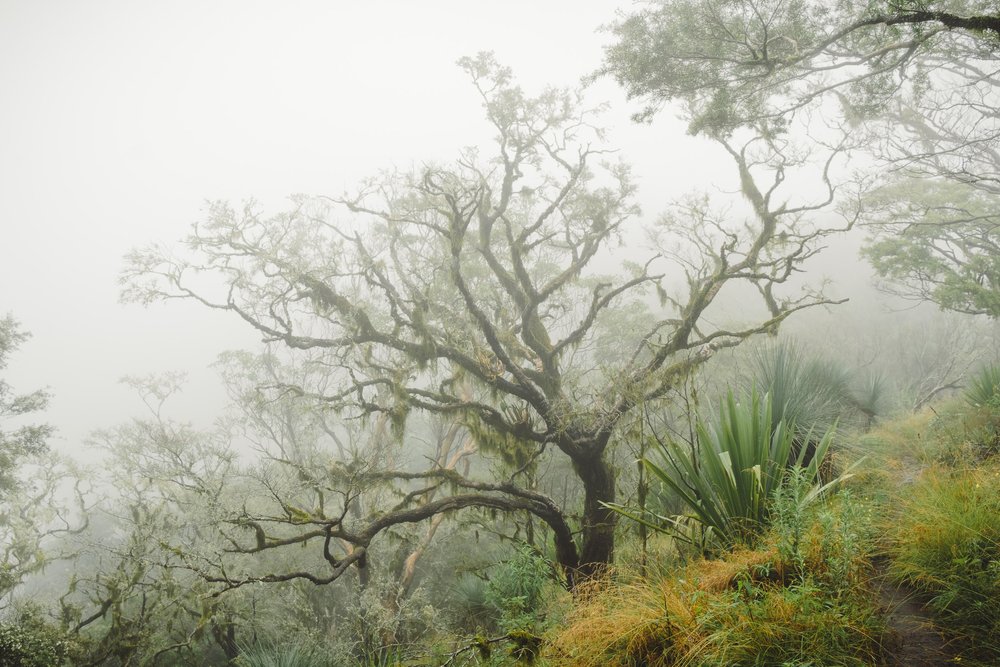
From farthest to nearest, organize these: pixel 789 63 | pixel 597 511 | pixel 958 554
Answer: pixel 597 511, pixel 789 63, pixel 958 554

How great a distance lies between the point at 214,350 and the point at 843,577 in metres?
141

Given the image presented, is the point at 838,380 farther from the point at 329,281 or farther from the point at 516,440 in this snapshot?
the point at 329,281

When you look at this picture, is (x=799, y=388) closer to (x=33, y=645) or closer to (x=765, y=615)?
(x=765, y=615)

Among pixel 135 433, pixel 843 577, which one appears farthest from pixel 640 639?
pixel 135 433

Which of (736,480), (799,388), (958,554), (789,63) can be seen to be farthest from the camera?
(799,388)

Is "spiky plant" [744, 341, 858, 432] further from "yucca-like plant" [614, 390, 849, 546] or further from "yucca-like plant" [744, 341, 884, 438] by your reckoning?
"yucca-like plant" [614, 390, 849, 546]

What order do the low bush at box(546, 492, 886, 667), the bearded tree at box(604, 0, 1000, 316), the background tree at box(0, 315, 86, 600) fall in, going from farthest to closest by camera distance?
the background tree at box(0, 315, 86, 600) < the bearded tree at box(604, 0, 1000, 316) < the low bush at box(546, 492, 886, 667)

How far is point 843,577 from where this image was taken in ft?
7.44

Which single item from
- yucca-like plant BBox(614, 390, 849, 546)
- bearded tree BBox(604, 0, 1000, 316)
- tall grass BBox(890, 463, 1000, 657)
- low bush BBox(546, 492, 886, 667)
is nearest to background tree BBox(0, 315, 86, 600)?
low bush BBox(546, 492, 886, 667)

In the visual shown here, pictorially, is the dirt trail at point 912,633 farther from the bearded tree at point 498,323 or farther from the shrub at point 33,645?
the shrub at point 33,645

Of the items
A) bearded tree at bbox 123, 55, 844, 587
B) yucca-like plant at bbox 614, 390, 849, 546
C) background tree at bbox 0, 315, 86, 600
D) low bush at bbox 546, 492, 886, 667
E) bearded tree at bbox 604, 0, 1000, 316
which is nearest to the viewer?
low bush at bbox 546, 492, 886, 667

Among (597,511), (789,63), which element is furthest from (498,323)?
(789,63)

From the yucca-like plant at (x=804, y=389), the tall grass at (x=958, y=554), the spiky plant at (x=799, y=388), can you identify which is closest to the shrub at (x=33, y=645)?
the tall grass at (x=958, y=554)

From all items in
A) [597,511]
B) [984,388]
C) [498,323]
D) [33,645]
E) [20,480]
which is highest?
[498,323]
